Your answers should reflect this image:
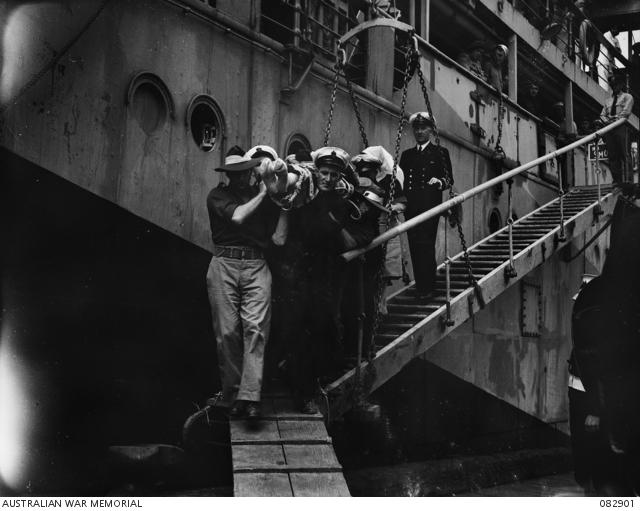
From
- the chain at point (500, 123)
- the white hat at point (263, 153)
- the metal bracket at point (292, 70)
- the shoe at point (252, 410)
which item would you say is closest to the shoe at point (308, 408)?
the shoe at point (252, 410)

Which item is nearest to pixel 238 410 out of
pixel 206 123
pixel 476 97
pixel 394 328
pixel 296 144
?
pixel 394 328

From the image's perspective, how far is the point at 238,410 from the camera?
16.4 feet

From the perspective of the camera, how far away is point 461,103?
1095 centimetres

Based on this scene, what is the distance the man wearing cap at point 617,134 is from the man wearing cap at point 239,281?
7.86 meters

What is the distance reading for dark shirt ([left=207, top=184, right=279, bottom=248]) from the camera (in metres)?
5.15

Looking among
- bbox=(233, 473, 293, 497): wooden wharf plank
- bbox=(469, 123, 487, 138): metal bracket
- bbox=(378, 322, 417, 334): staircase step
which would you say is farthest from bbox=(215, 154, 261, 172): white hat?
bbox=(469, 123, 487, 138): metal bracket

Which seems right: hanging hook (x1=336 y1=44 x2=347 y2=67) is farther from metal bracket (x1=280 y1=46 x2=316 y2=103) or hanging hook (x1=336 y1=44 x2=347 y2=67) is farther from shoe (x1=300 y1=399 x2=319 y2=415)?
shoe (x1=300 y1=399 x2=319 y2=415)

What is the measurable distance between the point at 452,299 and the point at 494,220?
4.77 meters

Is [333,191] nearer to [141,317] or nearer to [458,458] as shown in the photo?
[141,317]

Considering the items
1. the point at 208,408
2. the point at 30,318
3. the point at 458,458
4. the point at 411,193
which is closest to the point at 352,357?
the point at 208,408

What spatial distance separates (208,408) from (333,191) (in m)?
1.70

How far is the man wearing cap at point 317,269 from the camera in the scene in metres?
5.33
